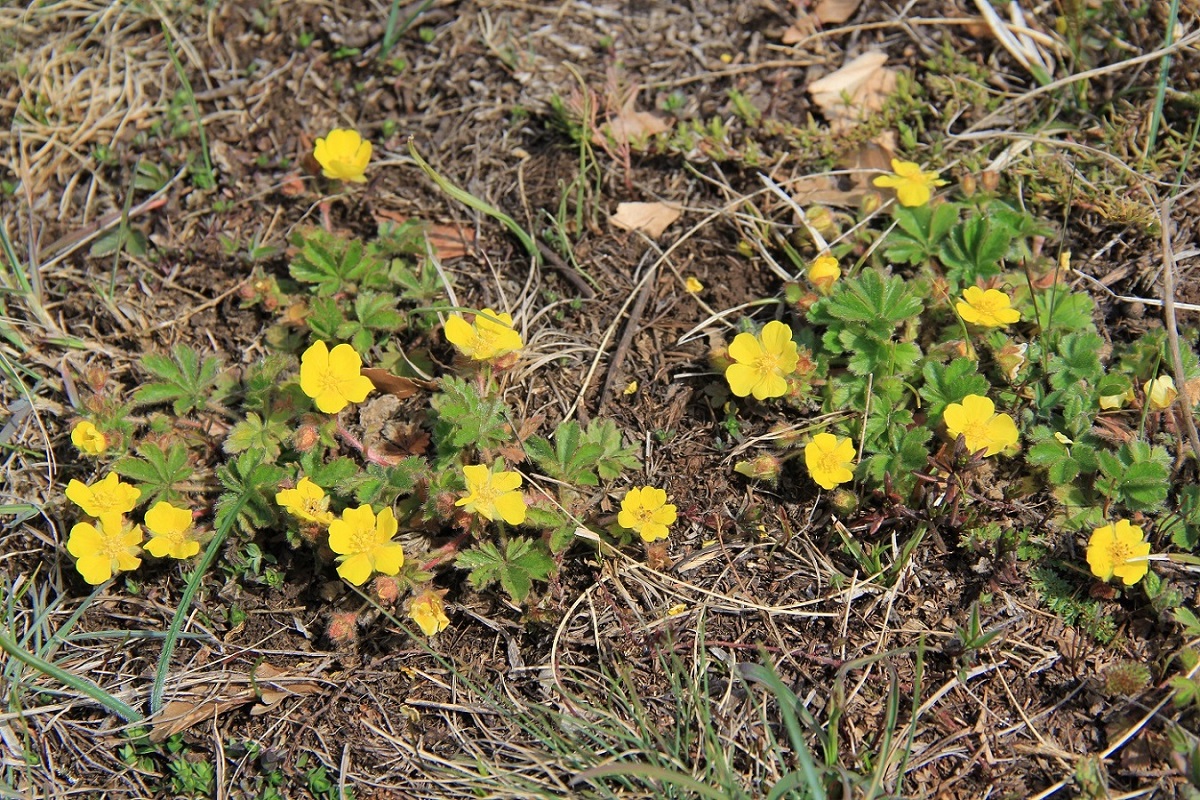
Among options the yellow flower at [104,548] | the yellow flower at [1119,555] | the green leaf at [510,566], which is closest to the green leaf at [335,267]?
the yellow flower at [104,548]

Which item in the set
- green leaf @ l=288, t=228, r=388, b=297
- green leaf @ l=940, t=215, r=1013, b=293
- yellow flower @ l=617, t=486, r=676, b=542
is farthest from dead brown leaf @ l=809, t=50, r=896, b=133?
green leaf @ l=288, t=228, r=388, b=297

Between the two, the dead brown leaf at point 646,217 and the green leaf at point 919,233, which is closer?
the green leaf at point 919,233

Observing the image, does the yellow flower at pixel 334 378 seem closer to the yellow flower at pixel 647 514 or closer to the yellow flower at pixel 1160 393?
the yellow flower at pixel 647 514

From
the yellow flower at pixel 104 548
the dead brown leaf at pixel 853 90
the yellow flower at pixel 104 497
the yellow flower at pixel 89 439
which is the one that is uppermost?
the dead brown leaf at pixel 853 90

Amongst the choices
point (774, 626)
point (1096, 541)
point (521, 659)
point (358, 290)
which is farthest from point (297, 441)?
point (1096, 541)

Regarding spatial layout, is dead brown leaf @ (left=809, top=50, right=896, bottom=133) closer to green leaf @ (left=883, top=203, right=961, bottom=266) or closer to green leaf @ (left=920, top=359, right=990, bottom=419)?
green leaf @ (left=883, top=203, right=961, bottom=266)

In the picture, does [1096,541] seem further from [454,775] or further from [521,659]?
[454,775]
